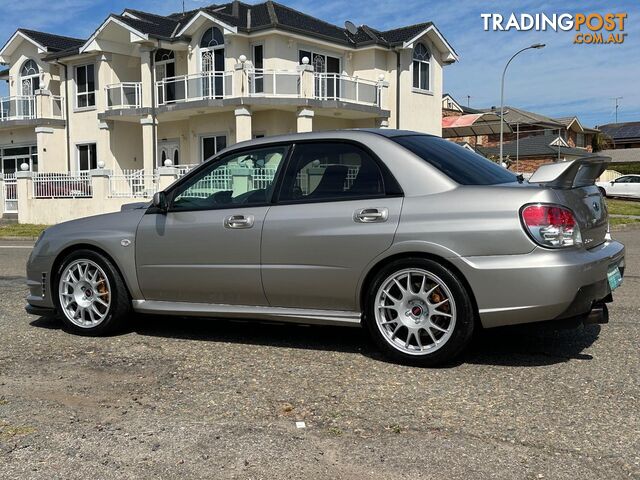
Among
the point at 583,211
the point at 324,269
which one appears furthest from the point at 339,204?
the point at 583,211

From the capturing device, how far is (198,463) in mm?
3020

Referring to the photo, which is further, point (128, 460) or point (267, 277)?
point (267, 277)

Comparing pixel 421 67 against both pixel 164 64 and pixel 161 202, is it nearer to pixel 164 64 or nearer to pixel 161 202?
pixel 164 64

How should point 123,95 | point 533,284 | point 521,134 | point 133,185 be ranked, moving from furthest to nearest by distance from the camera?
point 521,134 < point 123,95 < point 133,185 < point 533,284

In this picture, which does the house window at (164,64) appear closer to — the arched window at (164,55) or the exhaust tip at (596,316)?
the arched window at (164,55)

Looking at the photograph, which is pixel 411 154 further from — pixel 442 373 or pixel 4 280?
pixel 4 280

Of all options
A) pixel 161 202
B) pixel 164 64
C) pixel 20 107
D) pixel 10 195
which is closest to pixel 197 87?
pixel 164 64

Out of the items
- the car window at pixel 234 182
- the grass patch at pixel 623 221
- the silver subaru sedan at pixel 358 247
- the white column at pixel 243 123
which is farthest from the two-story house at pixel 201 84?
the car window at pixel 234 182

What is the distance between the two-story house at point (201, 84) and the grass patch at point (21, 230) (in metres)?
3.40

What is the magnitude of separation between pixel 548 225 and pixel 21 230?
19.0 m

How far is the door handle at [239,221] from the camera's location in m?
4.91

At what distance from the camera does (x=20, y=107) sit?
103 ft

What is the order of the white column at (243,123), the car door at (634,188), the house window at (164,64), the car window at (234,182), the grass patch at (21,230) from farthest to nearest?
the car door at (634,188) → the house window at (164,64) → the white column at (243,123) → the grass patch at (21,230) → the car window at (234,182)

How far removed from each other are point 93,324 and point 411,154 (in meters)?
2.94
